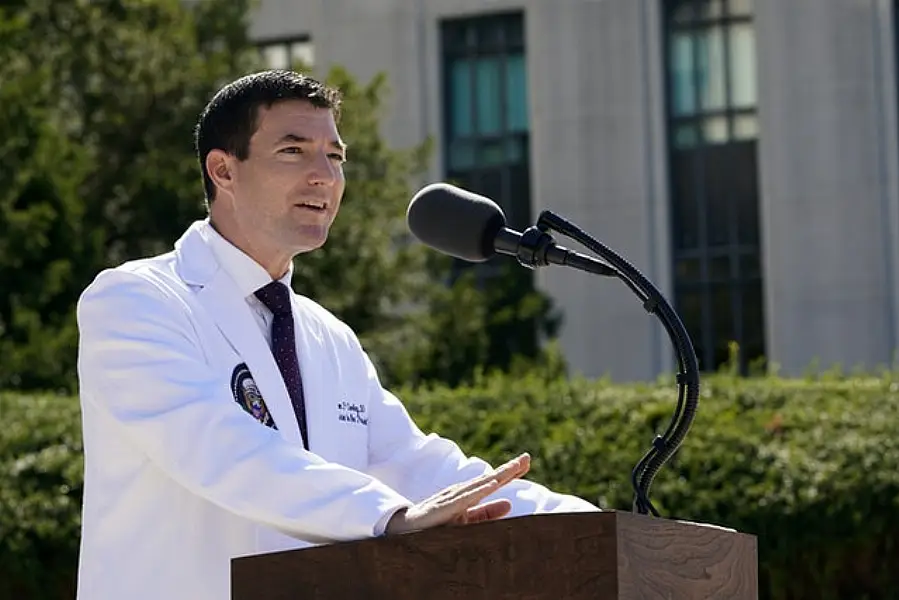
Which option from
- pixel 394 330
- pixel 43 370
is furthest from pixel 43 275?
pixel 394 330

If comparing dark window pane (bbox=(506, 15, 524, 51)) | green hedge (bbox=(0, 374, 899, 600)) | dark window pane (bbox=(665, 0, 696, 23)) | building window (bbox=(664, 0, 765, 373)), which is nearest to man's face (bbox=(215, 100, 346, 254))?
green hedge (bbox=(0, 374, 899, 600))

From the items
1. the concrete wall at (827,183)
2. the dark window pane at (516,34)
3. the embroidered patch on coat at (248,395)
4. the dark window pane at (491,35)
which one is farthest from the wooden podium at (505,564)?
the dark window pane at (491,35)

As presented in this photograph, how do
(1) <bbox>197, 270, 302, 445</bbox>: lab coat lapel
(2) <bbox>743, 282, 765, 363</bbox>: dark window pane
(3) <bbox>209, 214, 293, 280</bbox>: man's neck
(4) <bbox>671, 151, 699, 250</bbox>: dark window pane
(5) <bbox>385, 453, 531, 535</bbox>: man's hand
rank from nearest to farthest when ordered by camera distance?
(5) <bbox>385, 453, 531, 535</bbox>: man's hand → (1) <bbox>197, 270, 302, 445</bbox>: lab coat lapel → (3) <bbox>209, 214, 293, 280</bbox>: man's neck → (2) <bbox>743, 282, 765, 363</bbox>: dark window pane → (4) <bbox>671, 151, 699, 250</bbox>: dark window pane

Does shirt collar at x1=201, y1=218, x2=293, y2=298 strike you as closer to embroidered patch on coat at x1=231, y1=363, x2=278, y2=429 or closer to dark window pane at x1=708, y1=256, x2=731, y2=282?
embroidered patch on coat at x1=231, y1=363, x2=278, y2=429

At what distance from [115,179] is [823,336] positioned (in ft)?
41.1

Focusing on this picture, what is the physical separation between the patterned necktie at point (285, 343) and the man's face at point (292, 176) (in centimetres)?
14

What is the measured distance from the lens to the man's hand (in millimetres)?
3418

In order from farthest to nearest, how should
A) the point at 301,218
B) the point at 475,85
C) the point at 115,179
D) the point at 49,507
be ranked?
1. the point at 475,85
2. the point at 115,179
3. the point at 49,507
4. the point at 301,218

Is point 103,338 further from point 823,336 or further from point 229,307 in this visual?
point 823,336

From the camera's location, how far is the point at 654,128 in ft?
94.3

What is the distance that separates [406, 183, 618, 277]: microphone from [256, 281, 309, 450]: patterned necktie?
0.43 metres

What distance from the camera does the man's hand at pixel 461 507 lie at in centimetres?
342

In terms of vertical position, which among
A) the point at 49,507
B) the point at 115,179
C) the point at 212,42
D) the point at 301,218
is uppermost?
the point at 212,42

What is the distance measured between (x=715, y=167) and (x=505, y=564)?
1027 inches
